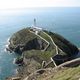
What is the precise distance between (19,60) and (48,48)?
12227mm

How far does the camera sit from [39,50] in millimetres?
99500

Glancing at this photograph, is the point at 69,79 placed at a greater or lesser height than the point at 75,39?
greater

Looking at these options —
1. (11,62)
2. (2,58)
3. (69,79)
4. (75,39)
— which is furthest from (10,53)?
(69,79)

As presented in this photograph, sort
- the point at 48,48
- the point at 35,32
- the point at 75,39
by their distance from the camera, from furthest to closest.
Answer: the point at 75,39
the point at 35,32
the point at 48,48

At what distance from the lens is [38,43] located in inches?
4358

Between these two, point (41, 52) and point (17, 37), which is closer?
point (41, 52)

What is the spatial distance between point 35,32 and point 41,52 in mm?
30509

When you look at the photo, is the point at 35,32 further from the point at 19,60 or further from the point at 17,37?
the point at 19,60

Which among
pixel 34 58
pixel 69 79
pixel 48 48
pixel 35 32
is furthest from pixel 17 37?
pixel 69 79

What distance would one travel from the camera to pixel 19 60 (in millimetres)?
94812

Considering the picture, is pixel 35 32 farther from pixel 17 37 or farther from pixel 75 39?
pixel 75 39

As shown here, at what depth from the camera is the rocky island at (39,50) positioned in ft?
267

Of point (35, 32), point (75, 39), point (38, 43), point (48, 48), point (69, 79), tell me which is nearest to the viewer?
point (69, 79)

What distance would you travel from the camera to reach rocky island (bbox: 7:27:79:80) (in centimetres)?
8125
